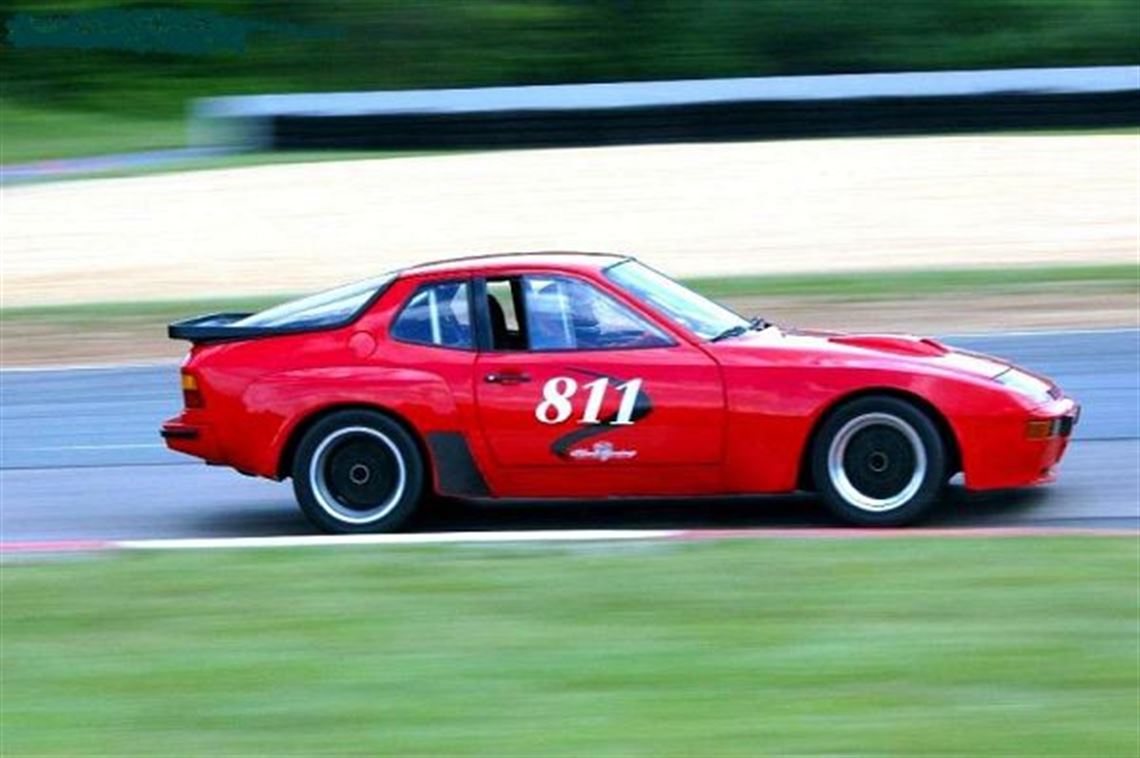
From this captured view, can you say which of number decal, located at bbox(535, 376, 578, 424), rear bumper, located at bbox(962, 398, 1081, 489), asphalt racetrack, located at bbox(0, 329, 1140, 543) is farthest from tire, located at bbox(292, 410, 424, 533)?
rear bumper, located at bbox(962, 398, 1081, 489)

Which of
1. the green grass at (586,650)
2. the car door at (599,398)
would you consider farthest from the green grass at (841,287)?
the green grass at (586,650)

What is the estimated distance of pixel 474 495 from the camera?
8805 millimetres

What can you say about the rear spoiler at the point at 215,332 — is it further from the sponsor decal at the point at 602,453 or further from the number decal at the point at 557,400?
the sponsor decal at the point at 602,453

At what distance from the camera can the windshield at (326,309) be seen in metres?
8.98

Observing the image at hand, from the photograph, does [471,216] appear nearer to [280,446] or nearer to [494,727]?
[280,446]

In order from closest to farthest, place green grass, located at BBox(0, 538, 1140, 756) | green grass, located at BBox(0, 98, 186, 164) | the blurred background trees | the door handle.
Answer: green grass, located at BBox(0, 538, 1140, 756) < the door handle < green grass, located at BBox(0, 98, 186, 164) < the blurred background trees

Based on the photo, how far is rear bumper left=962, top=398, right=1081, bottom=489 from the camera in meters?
8.43

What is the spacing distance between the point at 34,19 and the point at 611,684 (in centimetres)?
4205

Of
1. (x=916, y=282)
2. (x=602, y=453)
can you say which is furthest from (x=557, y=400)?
(x=916, y=282)

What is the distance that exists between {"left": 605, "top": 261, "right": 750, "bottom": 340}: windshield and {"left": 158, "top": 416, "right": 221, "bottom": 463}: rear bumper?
6.35 feet

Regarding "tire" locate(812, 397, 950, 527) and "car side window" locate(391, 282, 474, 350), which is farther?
"car side window" locate(391, 282, 474, 350)

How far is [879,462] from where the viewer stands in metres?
8.50

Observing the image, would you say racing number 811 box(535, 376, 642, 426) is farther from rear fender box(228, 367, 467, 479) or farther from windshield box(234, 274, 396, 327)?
windshield box(234, 274, 396, 327)

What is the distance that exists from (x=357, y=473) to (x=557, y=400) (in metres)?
0.98
